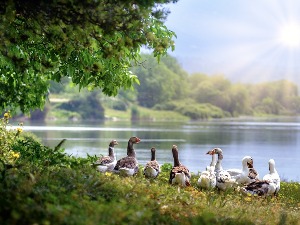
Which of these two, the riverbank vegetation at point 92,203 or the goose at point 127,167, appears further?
the goose at point 127,167

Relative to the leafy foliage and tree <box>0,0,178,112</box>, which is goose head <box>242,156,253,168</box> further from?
the leafy foliage

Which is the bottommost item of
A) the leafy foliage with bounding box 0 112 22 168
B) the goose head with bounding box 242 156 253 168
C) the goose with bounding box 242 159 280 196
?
the goose with bounding box 242 159 280 196

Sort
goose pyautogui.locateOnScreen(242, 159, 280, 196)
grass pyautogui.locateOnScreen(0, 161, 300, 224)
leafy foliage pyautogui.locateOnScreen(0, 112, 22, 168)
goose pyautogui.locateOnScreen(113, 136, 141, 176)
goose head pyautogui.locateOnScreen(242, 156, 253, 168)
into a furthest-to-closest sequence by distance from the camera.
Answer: goose head pyautogui.locateOnScreen(242, 156, 253, 168) < goose pyautogui.locateOnScreen(242, 159, 280, 196) < goose pyautogui.locateOnScreen(113, 136, 141, 176) < leafy foliage pyautogui.locateOnScreen(0, 112, 22, 168) < grass pyautogui.locateOnScreen(0, 161, 300, 224)

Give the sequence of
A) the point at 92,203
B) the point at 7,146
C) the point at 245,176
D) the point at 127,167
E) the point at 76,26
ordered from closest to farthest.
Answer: the point at 92,203 < the point at 76,26 < the point at 7,146 < the point at 127,167 < the point at 245,176

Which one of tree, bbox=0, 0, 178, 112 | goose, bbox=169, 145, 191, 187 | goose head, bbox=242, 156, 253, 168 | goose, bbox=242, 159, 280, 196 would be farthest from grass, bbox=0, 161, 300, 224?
goose head, bbox=242, 156, 253, 168

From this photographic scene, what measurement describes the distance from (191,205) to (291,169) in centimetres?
3897

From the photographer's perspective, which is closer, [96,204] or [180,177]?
[96,204]

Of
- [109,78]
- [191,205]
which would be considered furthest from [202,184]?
[191,205]

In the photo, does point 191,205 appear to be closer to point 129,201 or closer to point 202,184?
point 129,201

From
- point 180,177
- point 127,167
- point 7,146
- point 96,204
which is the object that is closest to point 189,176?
point 180,177

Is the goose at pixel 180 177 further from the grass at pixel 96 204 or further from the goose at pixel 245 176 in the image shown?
the grass at pixel 96 204

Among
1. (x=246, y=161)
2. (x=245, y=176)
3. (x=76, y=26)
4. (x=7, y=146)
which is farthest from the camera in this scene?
(x=245, y=176)

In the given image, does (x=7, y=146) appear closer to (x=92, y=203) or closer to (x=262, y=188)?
(x=262, y=188)

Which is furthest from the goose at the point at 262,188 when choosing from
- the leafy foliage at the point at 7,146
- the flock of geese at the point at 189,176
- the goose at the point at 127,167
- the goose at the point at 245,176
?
the leafy foliage at the point at 7,146
